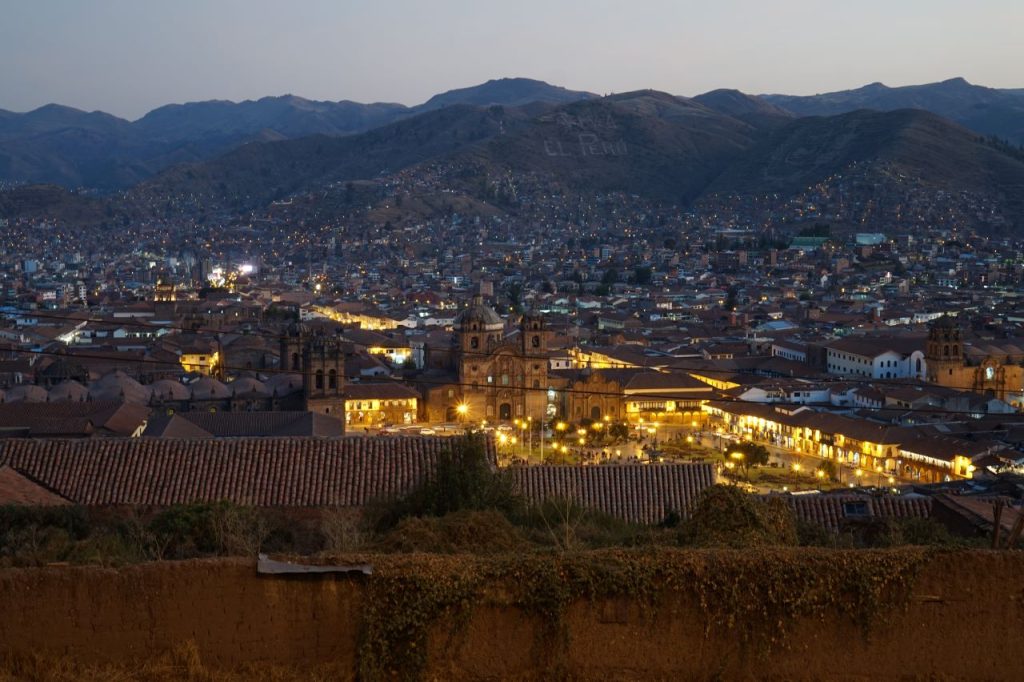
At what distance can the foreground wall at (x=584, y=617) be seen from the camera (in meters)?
6.84

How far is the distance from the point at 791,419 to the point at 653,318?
27.5m

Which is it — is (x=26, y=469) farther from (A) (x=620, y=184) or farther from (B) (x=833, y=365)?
(A) (x=620, y=184)

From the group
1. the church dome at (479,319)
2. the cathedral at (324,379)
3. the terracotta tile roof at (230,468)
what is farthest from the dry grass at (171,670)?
the church dome at (479,319)

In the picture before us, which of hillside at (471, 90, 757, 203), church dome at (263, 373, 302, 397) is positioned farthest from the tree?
hillside at (471, 90, 757, 203)

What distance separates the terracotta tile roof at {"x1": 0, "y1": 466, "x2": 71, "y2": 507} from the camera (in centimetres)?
1202

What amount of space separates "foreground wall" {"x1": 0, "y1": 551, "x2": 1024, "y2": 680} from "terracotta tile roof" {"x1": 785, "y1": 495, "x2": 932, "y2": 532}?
582 cm

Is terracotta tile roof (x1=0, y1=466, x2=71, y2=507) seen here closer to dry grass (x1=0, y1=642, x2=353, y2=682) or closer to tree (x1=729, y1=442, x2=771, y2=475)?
dry grass (x1=0, y1=642, x2=353, y2=682)

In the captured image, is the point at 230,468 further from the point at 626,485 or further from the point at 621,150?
the point at 621,150

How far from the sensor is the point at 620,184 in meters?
132

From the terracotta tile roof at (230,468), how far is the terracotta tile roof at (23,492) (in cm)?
21

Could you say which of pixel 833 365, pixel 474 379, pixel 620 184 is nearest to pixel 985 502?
pixel 474 379

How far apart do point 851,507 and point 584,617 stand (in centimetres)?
712

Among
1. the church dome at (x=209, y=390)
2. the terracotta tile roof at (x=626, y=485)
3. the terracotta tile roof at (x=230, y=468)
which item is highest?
the terracotta tile roof at (x=230, y=468)

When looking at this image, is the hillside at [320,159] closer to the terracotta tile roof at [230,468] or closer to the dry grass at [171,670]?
the terracotta tile roof at [230,468]
